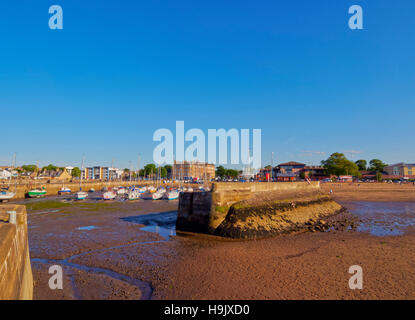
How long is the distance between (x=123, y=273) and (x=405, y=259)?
46.0ft

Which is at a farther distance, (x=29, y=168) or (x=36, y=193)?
(x=29, y=168)

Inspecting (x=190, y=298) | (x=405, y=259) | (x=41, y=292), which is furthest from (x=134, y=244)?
(x=405, y=259)

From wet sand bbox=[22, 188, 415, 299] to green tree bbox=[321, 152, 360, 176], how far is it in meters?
100

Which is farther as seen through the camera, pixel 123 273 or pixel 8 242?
pixel 123 273

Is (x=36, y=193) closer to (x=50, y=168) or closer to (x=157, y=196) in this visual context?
(x=157, y=196)

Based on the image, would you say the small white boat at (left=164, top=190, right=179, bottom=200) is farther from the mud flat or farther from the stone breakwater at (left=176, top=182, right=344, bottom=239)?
the stone breakwater at (left=176, top=182, right=344, bottom=239)

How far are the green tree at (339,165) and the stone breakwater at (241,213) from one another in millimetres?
98242

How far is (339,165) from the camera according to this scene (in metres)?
109

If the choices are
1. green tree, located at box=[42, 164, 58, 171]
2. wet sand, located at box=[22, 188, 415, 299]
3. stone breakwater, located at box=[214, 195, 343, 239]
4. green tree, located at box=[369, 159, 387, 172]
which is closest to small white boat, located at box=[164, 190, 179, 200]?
wet sand, located at box=[22, 188, 415, 299]

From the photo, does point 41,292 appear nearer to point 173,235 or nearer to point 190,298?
point 190,298

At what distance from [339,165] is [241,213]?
107517 millimetres

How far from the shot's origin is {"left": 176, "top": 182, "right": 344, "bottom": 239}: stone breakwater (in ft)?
58.1

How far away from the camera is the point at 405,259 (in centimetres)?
1223

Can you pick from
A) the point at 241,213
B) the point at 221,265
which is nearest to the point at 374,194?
the point at 241,213
